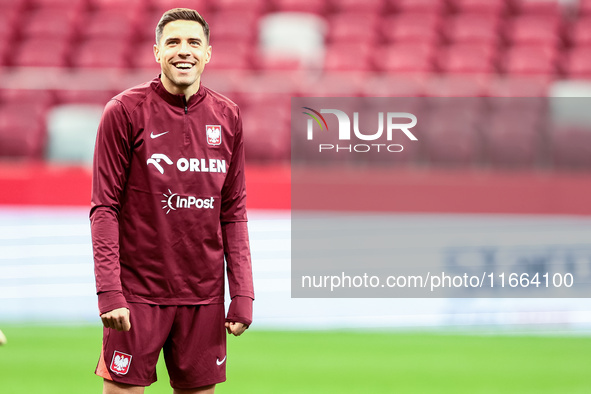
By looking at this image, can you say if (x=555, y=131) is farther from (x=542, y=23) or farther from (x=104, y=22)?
(x=104, y=22)

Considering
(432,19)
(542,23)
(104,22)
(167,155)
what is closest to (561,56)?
(542,23)

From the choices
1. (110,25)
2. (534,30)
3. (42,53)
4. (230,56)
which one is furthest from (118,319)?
(534,30)

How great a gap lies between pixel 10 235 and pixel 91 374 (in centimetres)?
157

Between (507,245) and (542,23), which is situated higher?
(542,23)

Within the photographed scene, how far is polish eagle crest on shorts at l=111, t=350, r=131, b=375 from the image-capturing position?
2.63 m

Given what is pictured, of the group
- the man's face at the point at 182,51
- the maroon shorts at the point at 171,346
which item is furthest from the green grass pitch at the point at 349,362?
the man's face at the point at 182,51

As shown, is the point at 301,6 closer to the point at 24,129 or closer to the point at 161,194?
the point at 24,129

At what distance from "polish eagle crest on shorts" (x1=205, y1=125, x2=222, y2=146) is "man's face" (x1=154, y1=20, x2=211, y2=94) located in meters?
0.16

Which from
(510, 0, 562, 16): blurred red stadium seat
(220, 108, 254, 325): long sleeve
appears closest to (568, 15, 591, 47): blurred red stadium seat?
(510, 0, 562, 16): blurred red stadium seat

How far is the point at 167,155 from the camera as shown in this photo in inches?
105

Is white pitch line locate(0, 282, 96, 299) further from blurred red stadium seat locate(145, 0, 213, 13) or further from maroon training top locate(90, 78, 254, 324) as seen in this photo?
blurred red stadium seat locate(145, 0, 213, 13)

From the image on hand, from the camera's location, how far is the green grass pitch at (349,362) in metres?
4.94

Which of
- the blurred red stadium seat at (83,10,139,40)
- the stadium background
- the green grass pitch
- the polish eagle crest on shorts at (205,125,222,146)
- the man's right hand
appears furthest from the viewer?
the blurred red stadium seat at (83,10,139,40)

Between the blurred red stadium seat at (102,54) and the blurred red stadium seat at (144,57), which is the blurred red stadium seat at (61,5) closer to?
the blurred red stadium seat at (102,54)
